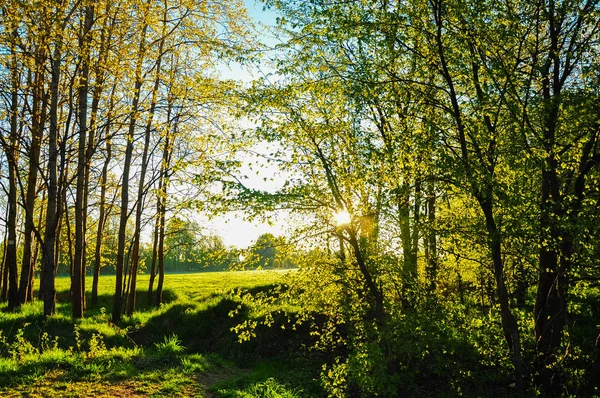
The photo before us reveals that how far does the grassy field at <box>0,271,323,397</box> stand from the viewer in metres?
7.28

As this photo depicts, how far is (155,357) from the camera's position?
9.77 meters

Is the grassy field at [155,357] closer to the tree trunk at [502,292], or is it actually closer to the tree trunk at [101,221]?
the tree trunk at [101,221]

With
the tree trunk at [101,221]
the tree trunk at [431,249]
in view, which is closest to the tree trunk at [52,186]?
the tree trunk at [101,221]

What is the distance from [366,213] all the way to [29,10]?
27.3 feet

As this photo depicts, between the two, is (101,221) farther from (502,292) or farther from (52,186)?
(502,292)

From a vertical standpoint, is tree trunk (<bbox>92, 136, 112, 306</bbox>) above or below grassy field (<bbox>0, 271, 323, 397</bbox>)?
above

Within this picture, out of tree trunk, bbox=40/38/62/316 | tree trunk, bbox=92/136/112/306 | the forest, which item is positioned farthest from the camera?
tree trunk, bbox=92/136/112/306

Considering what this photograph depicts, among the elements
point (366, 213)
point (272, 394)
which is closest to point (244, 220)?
point (366, 213)

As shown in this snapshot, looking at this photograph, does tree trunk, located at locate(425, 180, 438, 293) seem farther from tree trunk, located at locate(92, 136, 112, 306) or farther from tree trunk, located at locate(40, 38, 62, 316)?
tree trunk, located at locate(92, 136, 112, 306)

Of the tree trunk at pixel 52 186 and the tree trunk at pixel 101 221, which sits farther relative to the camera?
the tree trunk at pixel 101 221

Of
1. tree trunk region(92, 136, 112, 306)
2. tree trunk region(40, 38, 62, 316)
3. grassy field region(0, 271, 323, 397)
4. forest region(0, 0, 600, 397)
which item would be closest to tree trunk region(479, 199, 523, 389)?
forest region(0, 0, 600, 397)

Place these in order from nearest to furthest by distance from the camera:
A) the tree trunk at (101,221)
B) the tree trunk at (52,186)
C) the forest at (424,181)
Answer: the forest at (424,181) < the tree trunk at (52,186) < the tree trunk at (101,221)

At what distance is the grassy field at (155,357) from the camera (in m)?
7.28

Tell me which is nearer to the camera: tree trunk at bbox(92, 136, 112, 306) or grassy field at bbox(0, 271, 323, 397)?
grassy field at bbox(0, 271, 323, 397)
